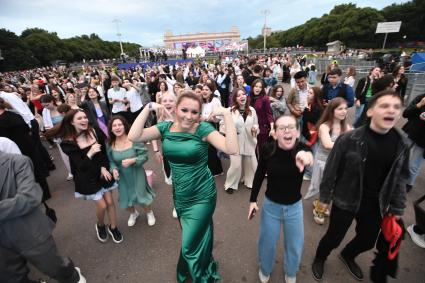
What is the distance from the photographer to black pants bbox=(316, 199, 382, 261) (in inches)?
95.4

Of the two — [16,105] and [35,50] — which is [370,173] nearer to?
[16,105]

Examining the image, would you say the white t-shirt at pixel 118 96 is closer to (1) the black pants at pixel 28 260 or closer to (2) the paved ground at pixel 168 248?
(2) the paved ground at pixel 168 248

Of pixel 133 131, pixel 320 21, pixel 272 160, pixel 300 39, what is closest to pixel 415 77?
pixel 272 160

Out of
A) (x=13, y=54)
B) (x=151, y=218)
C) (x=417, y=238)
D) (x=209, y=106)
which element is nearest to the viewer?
(x=417, y=238)

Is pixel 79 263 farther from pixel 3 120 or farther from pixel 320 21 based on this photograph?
pixel 320 21

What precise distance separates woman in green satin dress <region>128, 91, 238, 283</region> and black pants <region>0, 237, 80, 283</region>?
4.32 ft

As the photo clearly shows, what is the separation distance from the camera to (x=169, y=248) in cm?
342

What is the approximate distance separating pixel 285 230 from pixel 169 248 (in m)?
1.85

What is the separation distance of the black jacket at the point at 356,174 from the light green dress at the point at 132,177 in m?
2.62

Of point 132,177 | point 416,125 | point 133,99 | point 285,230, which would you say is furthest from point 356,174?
point 133,99

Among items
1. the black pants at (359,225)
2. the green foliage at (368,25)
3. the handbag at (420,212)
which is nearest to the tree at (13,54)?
the black pants at (359,225)

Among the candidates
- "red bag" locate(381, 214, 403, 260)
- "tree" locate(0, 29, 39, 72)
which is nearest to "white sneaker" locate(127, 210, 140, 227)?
"red bag" locate(381, 214, 403, 260)

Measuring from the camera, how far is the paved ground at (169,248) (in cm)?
293

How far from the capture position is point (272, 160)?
234 centimetres
